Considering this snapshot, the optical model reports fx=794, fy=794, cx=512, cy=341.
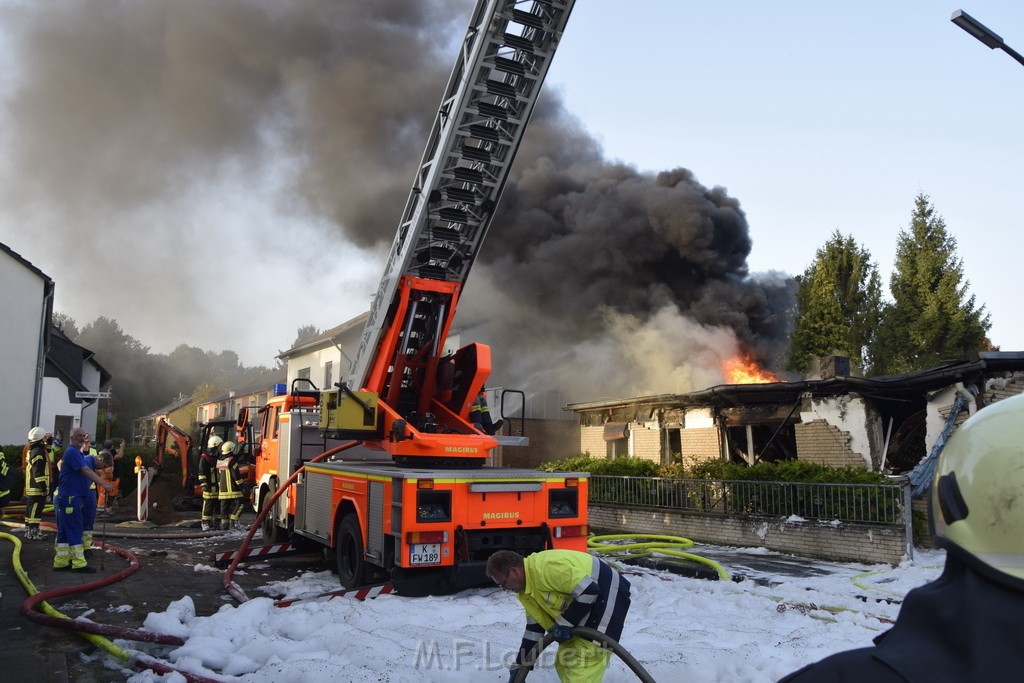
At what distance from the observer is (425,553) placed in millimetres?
7414

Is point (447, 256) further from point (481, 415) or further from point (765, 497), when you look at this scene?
point (765, 497)

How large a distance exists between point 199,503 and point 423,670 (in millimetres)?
15244

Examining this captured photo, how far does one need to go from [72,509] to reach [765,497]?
375 inches

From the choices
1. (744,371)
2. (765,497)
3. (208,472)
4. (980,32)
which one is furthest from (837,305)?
(208,472)

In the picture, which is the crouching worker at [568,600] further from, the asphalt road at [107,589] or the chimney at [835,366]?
the chimney at [835,366]

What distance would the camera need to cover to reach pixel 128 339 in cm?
7656

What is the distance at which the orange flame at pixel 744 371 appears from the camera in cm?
1972

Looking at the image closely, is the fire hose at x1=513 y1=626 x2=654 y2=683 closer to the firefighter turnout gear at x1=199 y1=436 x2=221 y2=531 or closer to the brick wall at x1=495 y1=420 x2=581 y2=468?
the firefighter turnout gear at x1=199 y1=436 x2=221 y2=531

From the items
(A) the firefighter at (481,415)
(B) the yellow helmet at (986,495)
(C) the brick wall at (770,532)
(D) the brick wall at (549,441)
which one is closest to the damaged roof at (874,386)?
(C) the brick wall at (770,532)

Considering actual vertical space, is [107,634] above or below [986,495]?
below

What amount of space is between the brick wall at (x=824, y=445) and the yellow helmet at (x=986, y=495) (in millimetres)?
13868

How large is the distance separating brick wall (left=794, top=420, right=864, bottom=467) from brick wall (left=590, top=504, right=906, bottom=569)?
2891mm

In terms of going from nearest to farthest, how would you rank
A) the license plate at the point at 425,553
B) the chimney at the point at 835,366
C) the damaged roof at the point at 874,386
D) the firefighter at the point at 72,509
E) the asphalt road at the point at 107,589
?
1. the asphalt road at the point at 107,589
2. the license plate at the point at 425,553
3. the firefighter at the point at 72,509
4. the damaged roof at the point at 874,386
5. the chimney at the point at 835,366

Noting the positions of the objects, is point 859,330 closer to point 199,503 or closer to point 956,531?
point 199,503
